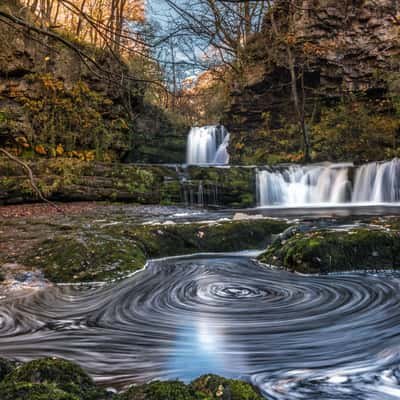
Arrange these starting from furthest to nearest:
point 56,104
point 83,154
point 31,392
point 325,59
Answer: point 325,59, point 83,154, point 56,104, point 31,392

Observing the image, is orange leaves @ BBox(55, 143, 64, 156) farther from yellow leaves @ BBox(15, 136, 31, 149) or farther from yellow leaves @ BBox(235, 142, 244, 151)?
yellow leaves @ BBox(235, 142, 244, 151)

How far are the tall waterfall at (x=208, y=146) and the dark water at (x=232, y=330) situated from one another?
14765mm

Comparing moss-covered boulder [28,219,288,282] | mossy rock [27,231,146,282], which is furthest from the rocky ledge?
mossy rock [27,231,146,282]

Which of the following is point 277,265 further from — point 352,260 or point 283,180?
point 283,180

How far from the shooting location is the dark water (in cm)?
231

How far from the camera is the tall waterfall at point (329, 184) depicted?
1177 centimetres

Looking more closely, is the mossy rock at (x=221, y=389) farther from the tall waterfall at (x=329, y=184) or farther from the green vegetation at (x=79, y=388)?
the tall waterfall at (x=329, y=184)

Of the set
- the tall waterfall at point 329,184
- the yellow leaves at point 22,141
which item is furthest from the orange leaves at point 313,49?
the yellow leaves at point 22,141

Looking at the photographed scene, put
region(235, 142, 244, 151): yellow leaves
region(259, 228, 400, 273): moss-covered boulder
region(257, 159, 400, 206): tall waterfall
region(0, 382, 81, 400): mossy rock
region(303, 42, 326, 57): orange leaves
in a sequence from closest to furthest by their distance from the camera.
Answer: region(0, 382, 81, 400): mossy rock
region(259, 228, 400, 273): moss-covered boulder
region(257, 159, 400, 206): tall waterfall
region(303, 42, 326, 57): orange leaves
region(235, 142, 244, 151): yellow leaves

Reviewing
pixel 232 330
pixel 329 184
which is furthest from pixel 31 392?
pixel 329 184

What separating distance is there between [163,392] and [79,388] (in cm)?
41

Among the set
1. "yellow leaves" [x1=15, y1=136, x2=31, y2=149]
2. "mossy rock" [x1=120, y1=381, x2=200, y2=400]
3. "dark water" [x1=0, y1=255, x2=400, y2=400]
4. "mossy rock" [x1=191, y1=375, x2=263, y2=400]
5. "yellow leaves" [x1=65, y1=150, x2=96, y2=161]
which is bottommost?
"dark water" [x1=0, y1=255, x2=400, y2=400]

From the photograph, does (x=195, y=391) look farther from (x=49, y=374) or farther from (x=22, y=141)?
(x=22, y=141)

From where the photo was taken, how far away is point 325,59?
14711mm
